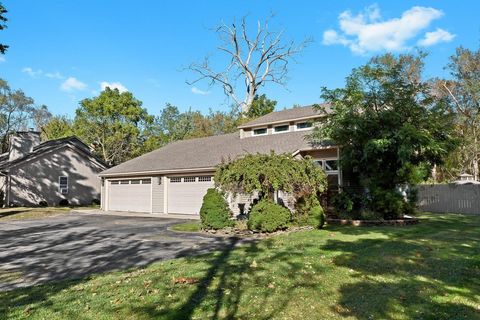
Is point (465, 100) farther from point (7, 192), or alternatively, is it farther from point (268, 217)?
point (7, 192)

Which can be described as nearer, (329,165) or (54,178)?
(329,165)

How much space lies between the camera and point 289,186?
1266cm

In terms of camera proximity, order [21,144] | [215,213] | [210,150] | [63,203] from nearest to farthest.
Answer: [215,213] < [210,150] < [21,144] < [63,203]

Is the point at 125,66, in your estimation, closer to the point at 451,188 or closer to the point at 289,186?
the point at 289,186

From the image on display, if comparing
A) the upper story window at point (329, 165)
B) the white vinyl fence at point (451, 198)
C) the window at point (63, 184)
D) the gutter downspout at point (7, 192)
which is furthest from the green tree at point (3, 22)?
the white vinyl fence at point (451, 198)

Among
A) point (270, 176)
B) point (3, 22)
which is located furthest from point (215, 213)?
point (3, 22)

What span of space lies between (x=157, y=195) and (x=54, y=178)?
12.7m

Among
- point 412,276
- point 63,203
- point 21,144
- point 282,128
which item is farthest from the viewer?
point 63,203

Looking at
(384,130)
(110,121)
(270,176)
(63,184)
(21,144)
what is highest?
(110,121)

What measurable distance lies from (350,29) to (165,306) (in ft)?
66.5

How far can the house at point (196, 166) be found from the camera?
17.8 meters

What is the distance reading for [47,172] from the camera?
1168 inches

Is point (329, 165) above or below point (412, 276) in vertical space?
above

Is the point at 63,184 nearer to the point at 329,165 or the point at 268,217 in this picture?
the point at 329,165
